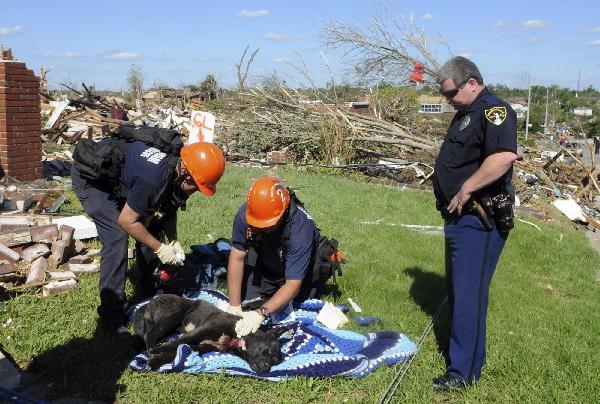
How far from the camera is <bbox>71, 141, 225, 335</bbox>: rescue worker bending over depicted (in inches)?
149

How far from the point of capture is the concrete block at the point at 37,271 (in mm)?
4902

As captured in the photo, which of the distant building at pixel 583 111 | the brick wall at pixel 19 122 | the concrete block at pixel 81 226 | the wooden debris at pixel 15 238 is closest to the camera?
the wooden debris at pixel 15 238

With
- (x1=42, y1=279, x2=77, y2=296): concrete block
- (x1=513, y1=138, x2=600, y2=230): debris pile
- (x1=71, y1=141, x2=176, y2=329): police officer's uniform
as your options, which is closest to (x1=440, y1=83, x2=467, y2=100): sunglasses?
(x1=71, y1=141, x2=176, y2=329): police officer's uniform

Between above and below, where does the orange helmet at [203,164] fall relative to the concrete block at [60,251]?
above

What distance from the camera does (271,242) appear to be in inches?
171

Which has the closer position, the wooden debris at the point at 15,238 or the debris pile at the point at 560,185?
the wooden debris at the point at 15,238

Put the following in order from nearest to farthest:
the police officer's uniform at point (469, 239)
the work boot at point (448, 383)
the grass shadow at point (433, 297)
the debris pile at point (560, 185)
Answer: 1. the police officer's uniform at point (469, 239)
2. the work boot at point (448, 383)
3. the grass shadow at point (433, 297)
4. the debris pile at point (560, 185)

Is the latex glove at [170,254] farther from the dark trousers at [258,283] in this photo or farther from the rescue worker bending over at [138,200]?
the dark trousers at [258,283]

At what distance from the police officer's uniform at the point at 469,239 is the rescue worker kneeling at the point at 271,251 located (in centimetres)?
103

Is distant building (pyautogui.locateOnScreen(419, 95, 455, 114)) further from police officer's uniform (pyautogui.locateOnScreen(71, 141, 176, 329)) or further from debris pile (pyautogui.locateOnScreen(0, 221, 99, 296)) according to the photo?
police officer's uniform (pyautogui.locateOnScreen(71, 141, 176, 329))

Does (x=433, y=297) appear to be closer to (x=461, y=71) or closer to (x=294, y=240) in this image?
(x=294, y=240)

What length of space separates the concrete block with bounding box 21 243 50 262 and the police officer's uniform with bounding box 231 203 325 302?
6.77 ft

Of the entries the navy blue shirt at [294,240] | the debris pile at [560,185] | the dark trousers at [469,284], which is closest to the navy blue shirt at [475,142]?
the dark trousers at [469,284]

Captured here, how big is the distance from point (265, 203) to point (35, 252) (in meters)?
2.79
